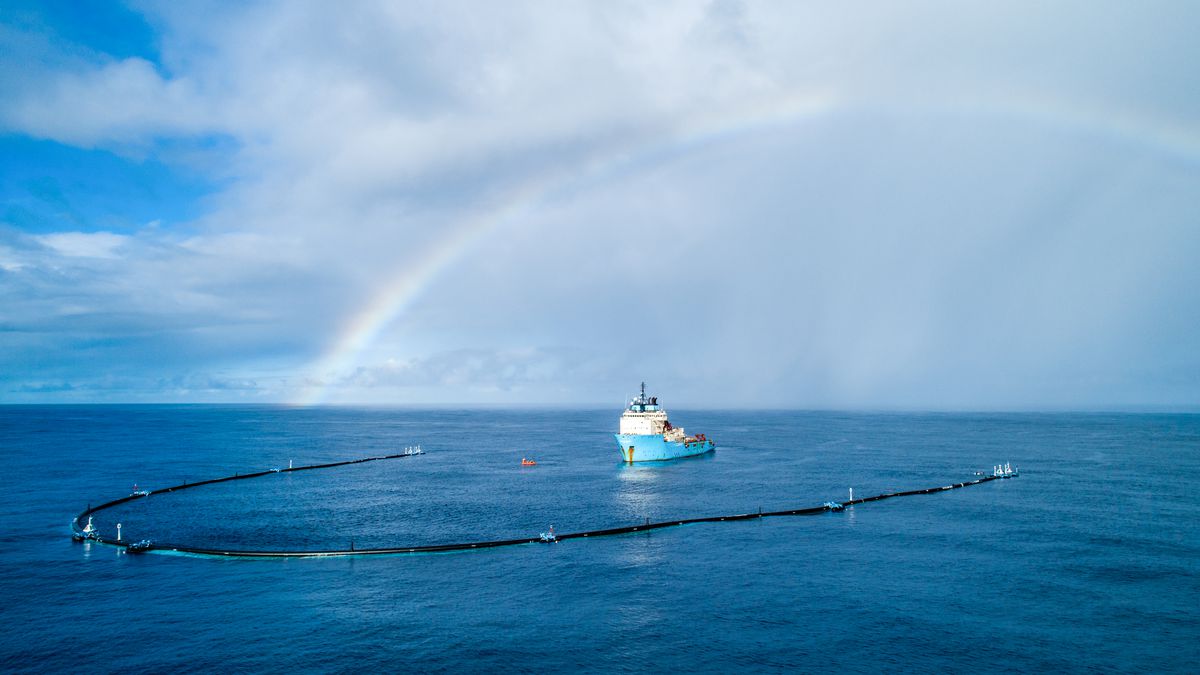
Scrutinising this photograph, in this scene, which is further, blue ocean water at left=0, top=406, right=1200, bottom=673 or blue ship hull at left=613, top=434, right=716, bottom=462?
blue ship hull at left=613, top=434, right=716, bottom=462

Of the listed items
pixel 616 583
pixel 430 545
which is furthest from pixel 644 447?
pixel 616 583

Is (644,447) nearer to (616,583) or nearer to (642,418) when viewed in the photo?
(642,418)

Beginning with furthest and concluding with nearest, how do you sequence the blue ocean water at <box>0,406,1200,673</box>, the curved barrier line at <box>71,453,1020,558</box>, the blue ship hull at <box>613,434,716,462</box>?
the blue ship hull at <box>613,434,716,462</box>
the curved barrier line at <box>71,453,1020,558</box>
the blue ocean water at <box>0,406,1200,673</box>

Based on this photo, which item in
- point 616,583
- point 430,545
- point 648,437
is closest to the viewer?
point 616,583

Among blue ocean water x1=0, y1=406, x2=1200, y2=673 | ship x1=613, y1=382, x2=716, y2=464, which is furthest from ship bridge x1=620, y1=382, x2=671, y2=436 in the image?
blue ocean water x1=0, y1=406, x2=1200, y2=673

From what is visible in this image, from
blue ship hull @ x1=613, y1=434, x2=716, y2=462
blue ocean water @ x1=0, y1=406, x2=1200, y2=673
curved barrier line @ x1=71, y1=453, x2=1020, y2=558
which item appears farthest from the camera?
blue ship hull @ x1=613, y1=434, x2=716, y2=462

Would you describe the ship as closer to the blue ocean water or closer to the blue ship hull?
the blue ship hull

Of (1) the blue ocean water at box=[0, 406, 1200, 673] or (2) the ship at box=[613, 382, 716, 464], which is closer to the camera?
(1) the blue ocean water at box=[0, 406, 1200, 673]
